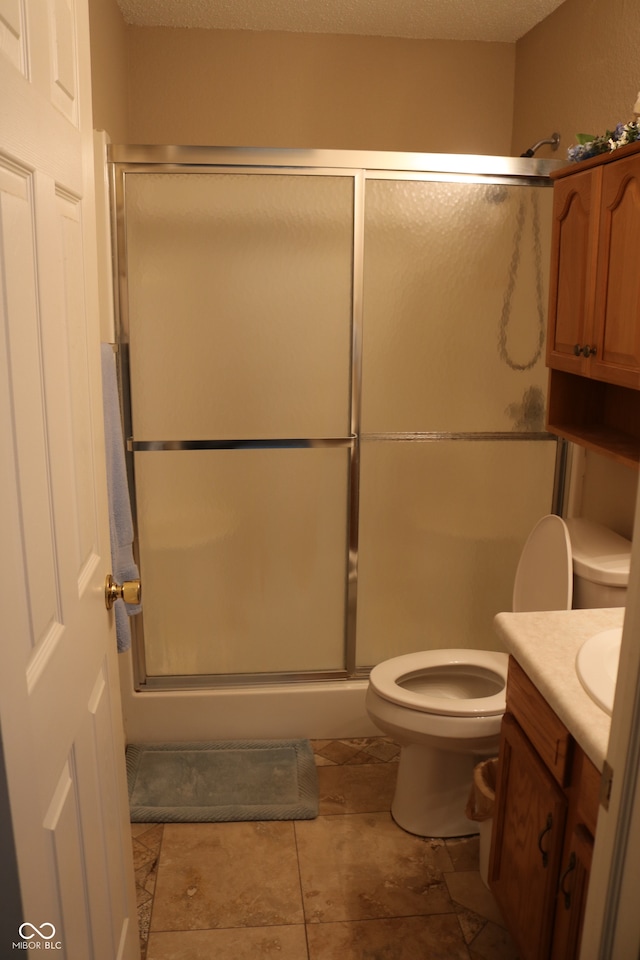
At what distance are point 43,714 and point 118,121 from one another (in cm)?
241

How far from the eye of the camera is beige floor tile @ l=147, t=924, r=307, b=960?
6.27ft

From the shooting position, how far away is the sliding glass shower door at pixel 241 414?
2.52 meters

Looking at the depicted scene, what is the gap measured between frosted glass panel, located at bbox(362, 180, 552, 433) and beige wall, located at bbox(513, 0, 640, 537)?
0.31 meters

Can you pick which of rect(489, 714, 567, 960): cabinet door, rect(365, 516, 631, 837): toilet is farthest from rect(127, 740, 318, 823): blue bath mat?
rect(489, 714, 567, 960): cabinet door

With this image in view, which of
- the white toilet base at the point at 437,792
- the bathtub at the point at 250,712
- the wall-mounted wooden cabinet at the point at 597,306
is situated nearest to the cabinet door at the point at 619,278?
the wall-mounted wooden cabinet at the point at 597,306

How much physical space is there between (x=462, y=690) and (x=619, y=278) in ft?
4.30

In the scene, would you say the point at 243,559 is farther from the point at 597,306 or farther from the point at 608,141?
the point at 608,141

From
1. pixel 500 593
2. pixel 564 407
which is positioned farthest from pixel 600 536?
pixel 500 593

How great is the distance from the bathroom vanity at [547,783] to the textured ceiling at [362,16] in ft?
7.10

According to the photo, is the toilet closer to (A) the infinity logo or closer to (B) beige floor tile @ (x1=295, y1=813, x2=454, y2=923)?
(B) beige floor tile @ (x1=295, y1=813, x2=454, y2=923)

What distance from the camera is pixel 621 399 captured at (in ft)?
7.73

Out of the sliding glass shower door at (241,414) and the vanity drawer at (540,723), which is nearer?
the vanity drawer at (540,723)

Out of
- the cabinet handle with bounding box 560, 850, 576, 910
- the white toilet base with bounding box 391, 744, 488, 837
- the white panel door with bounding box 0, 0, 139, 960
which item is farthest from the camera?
the white toilet base with bounding box 391, 744, 488, 837

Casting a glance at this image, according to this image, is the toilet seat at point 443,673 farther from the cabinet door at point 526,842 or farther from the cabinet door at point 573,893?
the cabinet door at point 573,893
